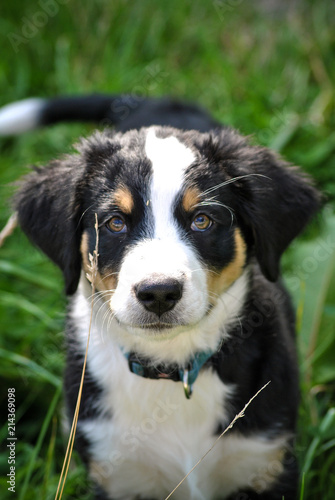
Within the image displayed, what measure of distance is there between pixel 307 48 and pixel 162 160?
143 inches

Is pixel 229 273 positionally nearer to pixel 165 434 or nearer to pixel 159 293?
pixel 159 293

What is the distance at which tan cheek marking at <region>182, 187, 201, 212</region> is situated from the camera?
7.91 feet

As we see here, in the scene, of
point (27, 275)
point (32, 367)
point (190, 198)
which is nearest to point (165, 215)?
point (190, 198)

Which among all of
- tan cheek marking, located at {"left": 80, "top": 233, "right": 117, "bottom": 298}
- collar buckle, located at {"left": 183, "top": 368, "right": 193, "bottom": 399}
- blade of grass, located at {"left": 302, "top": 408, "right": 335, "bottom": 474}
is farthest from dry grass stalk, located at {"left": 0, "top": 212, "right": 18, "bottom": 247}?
blade of grass, located at {"left": 302, "top": 408, "right": 335, "bottom": 474}

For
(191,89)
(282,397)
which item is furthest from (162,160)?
(191,89)

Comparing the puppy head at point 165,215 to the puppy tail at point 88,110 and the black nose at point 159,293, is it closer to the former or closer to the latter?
the black nose at point 159,293

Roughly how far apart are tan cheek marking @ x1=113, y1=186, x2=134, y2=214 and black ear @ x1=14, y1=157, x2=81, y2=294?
Result: 0.74 ft

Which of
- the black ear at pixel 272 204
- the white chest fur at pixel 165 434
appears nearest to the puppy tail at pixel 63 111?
the black ear at pixel 272 204

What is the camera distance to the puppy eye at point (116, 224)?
248cm

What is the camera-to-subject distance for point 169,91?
536cm

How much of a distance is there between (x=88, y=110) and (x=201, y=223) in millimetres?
2203

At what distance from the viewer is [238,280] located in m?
2.69

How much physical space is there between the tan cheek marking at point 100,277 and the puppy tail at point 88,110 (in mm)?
1519

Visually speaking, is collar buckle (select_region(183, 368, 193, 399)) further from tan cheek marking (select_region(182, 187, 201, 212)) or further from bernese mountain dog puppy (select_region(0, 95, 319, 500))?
tan cheek marking (select_region(182, 187, 201, 212))
